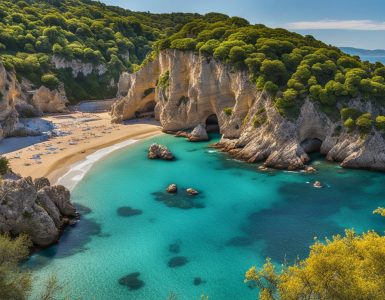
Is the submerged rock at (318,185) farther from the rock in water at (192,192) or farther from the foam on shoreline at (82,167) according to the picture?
the foam on shoreline at (82,167)

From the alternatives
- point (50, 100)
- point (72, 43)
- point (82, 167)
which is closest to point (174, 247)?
point (82, 167)

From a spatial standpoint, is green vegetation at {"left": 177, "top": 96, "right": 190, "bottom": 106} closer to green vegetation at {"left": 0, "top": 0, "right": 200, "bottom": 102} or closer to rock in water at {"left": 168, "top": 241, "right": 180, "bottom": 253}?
green vegetation at {"left": 0, "top": 0, "right": 200, "bottom": 102}

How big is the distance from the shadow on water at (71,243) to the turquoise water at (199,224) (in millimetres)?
111

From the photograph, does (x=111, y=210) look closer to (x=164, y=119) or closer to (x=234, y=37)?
(x=164, y=119)

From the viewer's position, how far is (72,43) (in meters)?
135

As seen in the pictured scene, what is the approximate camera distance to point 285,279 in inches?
806

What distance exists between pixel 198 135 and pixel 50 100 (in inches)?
2164

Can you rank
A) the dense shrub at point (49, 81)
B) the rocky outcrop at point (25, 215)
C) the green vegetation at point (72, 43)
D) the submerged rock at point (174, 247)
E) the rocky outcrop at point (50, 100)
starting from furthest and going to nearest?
1. the green vegetation at point (72, 43)
2. the dense shrub at point (49, 81)
3. the rocky outcrop at point (50, 100)
4. the submerged rock at point (174, 247)
5. the rocky outcrop at point (25, 215)

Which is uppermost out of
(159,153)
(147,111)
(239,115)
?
(239,115)

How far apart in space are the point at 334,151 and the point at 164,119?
142 feet

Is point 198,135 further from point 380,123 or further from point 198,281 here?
point 198,281

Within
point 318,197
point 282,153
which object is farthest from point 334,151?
point 318,197

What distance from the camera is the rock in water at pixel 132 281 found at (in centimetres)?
3302

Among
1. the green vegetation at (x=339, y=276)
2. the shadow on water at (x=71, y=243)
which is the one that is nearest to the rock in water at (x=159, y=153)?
the shadow on water at (x=71, y=243)
